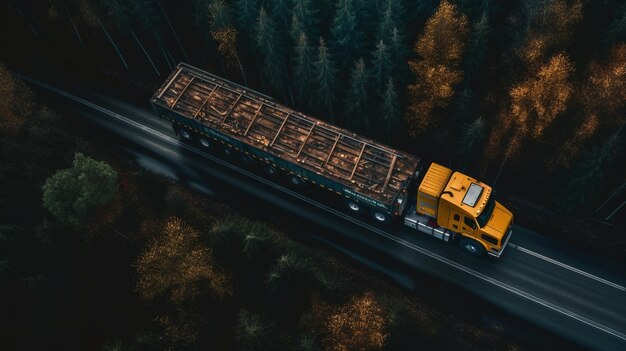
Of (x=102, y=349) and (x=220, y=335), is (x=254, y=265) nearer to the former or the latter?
(x=220, y=335)

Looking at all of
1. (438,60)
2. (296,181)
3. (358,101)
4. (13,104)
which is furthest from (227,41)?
(13,104)

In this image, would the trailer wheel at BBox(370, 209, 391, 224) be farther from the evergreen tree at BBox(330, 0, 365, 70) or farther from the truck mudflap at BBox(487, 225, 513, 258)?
the evergreen tree at BBox(330, 0, 365, 70)

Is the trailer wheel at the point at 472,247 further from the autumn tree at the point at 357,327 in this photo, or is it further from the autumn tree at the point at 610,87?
the autumn tree at the point at 610,87

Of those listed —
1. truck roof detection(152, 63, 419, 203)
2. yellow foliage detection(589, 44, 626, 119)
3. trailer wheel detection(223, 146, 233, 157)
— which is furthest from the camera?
trailer wheel detection(223, 146, 233, 157)

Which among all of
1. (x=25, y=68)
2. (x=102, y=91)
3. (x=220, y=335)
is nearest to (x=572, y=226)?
(x=220, y=335)

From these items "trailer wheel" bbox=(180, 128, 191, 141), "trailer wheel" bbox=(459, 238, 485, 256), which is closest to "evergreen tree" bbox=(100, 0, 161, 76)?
"trailer wheel" bbox=(180, 128, 191, 141)

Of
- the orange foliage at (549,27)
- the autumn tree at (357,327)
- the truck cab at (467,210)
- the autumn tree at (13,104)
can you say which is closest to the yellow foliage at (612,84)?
the orange foliage at (549,27)
